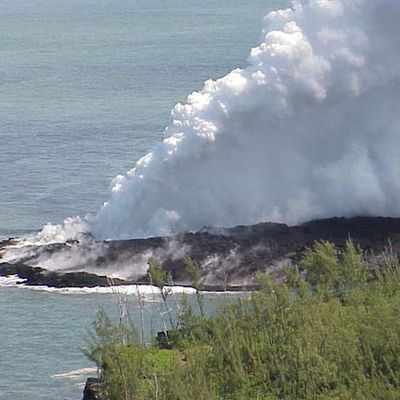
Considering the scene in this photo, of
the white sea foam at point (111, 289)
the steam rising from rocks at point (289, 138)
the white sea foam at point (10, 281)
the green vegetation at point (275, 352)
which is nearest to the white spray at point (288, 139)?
the steam rising from rocks at point (289, 138)

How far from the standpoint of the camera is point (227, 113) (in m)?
50.1

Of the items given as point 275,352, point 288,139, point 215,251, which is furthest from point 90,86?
point 275,352

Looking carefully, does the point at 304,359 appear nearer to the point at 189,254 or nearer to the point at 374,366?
the point at 374,366

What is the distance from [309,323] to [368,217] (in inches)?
636

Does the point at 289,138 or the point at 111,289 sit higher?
the point at 289,138

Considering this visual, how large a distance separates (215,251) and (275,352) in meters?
13.8

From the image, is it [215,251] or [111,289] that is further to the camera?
[215,251]

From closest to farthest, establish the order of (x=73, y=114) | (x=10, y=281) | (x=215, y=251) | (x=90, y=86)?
(x=215, y=251)
(x=10, y=281)
(x=73, y=114)
(x=90, y=86)

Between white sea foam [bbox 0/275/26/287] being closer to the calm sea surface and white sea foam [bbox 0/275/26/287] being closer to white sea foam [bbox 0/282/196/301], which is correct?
white sea foam [bbox 0/282/196/301]

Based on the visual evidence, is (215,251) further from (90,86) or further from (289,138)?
(90,86)

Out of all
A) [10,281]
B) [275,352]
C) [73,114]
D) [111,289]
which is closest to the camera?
[275,352]

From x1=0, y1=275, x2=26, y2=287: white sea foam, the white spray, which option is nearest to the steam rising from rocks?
the white spray

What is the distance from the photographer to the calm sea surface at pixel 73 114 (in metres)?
39.9

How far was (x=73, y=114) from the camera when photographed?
76.1 meters
